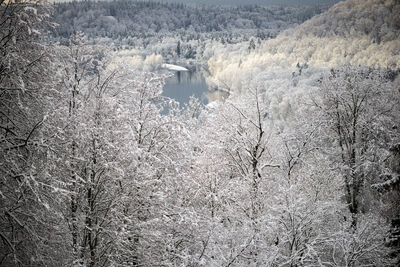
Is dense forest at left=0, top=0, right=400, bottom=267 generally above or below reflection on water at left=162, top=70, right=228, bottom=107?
above

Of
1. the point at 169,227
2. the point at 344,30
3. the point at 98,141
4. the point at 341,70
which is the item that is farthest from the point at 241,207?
the point at 344,30

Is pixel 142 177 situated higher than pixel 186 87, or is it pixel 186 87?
pixel 142 177

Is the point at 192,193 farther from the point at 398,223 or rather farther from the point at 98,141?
the point at 398,223

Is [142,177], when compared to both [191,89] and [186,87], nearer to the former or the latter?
[191,89]

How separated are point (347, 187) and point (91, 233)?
41.0 feet

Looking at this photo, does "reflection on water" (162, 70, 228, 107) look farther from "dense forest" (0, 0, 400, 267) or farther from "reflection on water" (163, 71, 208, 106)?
"dense forest" (0, 0, 400, 267)

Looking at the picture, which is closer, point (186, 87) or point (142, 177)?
point (142, 177)

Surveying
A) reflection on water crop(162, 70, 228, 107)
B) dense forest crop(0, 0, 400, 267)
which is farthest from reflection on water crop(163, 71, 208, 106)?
dense forest crop(0, 0, 400, 267)

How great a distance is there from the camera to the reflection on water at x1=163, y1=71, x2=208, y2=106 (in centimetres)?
6699

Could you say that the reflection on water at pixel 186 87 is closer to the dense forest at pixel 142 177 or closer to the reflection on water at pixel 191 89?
the reflection on water at pixel 191 89

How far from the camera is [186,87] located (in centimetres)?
8162

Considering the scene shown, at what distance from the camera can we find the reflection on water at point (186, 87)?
66988 millimetres

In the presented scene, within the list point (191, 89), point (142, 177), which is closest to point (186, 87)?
point (191, 89)

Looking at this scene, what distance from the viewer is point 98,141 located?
715 centimetres
